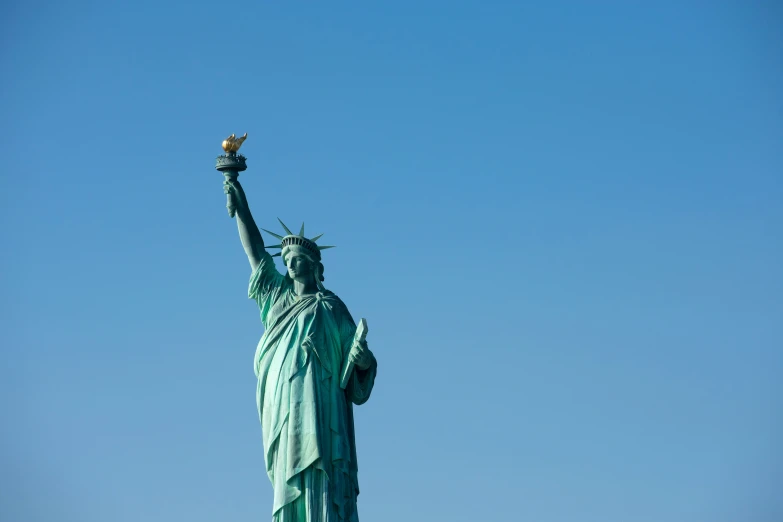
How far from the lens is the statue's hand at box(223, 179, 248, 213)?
82.9 ft

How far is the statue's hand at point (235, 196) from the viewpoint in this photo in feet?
82.9

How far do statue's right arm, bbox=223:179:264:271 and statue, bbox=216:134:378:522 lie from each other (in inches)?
0.7

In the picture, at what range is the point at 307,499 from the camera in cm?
2342

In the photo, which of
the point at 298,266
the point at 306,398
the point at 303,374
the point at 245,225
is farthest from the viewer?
the point at 245,225

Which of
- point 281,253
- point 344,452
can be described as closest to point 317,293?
point 281,253

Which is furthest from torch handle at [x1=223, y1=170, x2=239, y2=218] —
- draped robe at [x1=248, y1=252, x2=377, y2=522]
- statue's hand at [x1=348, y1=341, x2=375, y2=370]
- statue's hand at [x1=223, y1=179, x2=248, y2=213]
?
statue's hand at [x1=348, y1=341, x2=375, y2=370]

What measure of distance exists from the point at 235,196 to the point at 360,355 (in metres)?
3.57

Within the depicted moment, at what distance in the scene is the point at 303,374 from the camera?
79.2ft

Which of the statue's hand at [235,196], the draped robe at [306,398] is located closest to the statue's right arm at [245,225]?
the statue's hand at [235,196]

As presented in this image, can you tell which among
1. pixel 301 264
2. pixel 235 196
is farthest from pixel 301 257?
pixel 235 196

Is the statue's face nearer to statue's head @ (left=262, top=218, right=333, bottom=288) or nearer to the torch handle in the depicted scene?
statue's head @ (left=262, top=218, right=333, bottom=288)

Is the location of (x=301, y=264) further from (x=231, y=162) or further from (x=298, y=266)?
(x=231, y=162)

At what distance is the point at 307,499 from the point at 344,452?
1.01 m

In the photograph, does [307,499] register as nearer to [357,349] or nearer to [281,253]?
[357,349]
